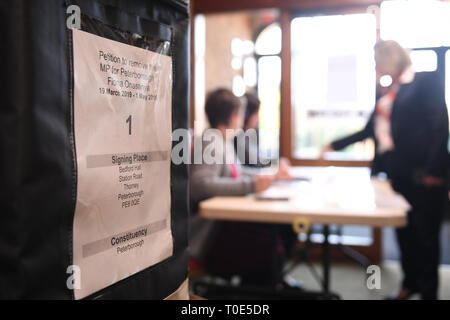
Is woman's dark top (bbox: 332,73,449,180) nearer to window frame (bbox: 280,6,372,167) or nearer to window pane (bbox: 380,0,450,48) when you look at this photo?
window pane (bbox: 380,0,450,48)

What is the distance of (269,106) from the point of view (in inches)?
178

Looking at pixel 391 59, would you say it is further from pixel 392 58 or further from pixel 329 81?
pixel 329 81

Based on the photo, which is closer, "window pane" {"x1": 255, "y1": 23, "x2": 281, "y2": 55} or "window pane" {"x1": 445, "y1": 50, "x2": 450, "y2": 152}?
"window pane" {"x1": 445, "y1": 50, "x2": 450, "y2": 152}

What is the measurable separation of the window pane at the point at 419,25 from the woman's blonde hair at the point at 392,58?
0.32 meters

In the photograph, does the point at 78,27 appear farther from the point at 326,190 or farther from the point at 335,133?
the point at 335,133

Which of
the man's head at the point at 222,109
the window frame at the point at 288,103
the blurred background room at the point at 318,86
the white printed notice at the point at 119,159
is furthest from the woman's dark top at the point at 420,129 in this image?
the white printed notice at the point at 119,159

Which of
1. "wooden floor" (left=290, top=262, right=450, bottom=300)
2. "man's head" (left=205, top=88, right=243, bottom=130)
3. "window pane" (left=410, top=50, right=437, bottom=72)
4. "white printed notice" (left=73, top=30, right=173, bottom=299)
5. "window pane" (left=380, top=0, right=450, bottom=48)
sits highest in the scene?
"window pane" (left=380, top=0, right=450, bottom=48)

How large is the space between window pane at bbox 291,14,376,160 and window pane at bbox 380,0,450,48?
74 cm

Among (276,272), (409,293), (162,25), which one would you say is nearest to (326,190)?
(276,272)

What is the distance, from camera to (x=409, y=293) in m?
2.75

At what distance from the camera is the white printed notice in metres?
0.52

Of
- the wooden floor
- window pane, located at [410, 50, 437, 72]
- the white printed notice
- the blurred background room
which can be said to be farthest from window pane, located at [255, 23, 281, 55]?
the white printed notice

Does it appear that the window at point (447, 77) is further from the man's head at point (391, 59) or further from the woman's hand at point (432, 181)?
the woman's hand at point (432, 181)

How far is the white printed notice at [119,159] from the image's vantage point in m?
0.52
